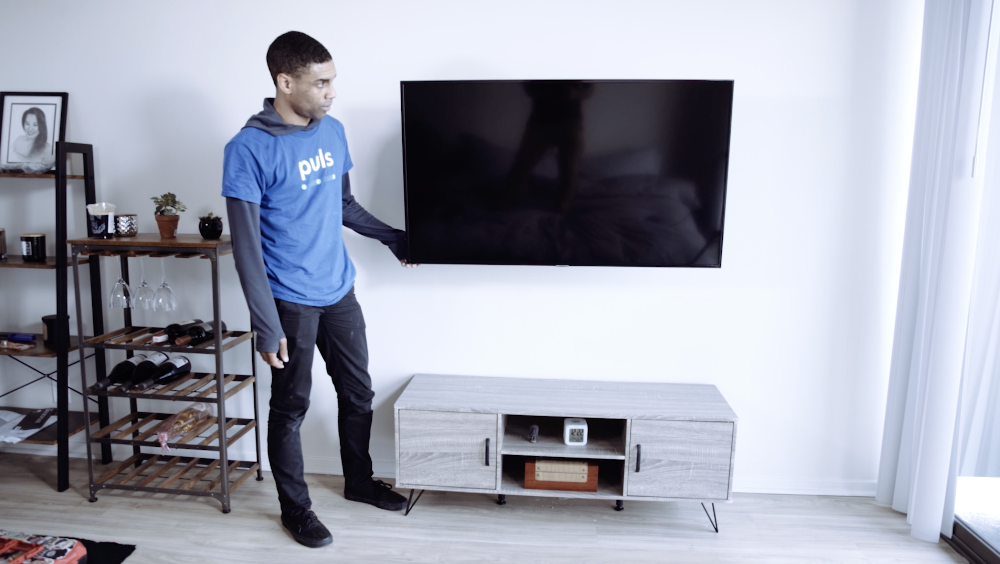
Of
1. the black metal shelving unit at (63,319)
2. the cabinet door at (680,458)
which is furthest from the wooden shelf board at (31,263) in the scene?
the cabinet door at (680,458)

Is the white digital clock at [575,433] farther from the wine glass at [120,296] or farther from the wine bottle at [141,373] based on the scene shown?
the wine glass at [120,296]

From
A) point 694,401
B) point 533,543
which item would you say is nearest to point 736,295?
point 694,401

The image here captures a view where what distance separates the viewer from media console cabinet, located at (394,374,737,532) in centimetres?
216

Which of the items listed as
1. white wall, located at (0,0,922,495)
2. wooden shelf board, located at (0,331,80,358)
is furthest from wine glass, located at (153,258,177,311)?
wooden shelf board, located at (0,331,80,358)

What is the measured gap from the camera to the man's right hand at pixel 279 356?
2.00 m

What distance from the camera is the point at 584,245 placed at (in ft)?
7.39

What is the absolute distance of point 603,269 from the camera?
242 cm

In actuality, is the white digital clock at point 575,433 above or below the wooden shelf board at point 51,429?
above

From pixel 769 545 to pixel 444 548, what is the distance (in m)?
1.13

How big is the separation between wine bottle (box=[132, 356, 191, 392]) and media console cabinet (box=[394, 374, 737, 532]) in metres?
0.92

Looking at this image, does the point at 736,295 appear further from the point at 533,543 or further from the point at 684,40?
the point at 533,543

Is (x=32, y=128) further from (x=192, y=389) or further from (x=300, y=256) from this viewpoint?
(x=300, y=256)

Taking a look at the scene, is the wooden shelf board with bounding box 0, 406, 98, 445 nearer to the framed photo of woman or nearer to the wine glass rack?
the wine glass rack

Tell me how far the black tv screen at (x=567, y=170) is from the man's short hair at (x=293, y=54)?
363 millimetres
